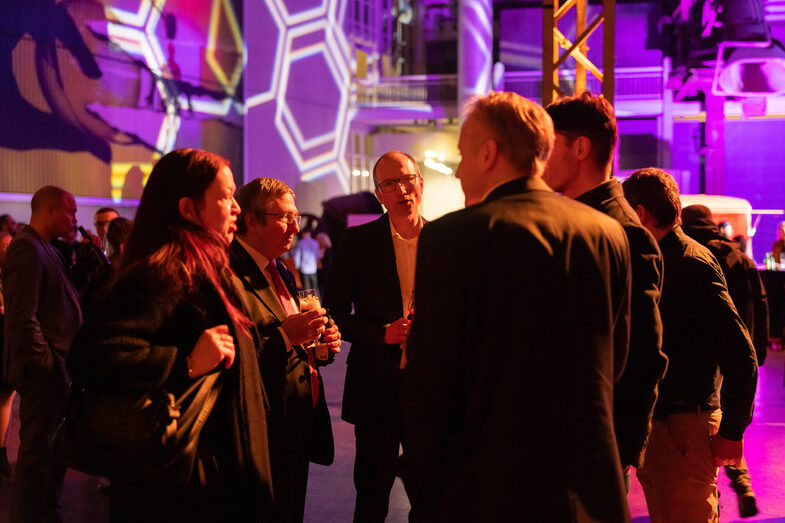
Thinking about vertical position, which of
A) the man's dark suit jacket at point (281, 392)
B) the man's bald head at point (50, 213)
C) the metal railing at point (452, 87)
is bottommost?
the man's dark suit jacket at point (281, 392)

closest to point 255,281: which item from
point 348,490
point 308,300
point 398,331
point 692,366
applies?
point 308,300

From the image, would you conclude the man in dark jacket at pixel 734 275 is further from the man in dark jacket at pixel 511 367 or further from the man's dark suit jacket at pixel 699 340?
the man in dark jacket at pixel 511 367

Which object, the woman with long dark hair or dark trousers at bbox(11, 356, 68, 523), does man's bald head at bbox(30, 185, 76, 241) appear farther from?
the woman with long dark hair

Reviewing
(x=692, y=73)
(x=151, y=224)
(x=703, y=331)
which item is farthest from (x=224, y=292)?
(x=692, y=73)

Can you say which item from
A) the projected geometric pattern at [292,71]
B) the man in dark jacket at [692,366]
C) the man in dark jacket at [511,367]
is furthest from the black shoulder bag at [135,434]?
the projected geometric pattern at [292,71]

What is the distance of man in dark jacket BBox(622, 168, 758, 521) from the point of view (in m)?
2.34

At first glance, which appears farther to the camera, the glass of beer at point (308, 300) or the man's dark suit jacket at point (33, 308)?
the man's dark suit jacket at point (33, 308)

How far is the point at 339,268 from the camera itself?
108 inches

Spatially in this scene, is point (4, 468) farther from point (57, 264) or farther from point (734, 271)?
point (734, 271)

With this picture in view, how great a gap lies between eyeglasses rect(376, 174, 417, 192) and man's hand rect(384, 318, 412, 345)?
0.53 m

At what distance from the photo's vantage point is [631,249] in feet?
6.00

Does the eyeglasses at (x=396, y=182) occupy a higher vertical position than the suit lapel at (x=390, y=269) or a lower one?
higher

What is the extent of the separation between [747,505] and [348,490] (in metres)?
1.93

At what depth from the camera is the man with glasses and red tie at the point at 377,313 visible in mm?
2643
